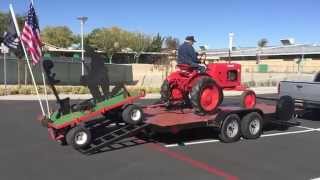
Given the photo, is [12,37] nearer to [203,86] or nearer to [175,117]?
[175,117]

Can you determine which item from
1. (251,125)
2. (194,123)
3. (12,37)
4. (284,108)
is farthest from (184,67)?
(12,37)

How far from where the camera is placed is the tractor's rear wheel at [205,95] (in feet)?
36.2

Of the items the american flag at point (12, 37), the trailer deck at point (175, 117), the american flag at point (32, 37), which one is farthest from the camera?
the american flag at point (12, 37)

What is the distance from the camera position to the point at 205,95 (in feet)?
36.6

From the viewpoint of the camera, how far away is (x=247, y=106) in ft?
39.9

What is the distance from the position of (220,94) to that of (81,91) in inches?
645

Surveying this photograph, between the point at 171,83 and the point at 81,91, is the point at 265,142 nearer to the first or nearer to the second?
the point at 171,83

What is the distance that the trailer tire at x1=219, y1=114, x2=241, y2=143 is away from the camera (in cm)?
1081

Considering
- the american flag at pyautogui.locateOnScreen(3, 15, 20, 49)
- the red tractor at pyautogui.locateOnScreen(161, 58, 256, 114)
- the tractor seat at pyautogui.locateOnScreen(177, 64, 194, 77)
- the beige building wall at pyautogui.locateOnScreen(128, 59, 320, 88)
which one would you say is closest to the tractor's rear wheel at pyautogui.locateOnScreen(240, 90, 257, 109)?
the red tractor at pyautogui.locateOnScreen(161, 58, 256, 114)

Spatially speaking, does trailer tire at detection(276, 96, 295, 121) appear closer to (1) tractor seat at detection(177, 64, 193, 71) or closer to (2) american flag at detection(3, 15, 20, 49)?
(1) tractor seat at detection(177, 64, 193, 71)

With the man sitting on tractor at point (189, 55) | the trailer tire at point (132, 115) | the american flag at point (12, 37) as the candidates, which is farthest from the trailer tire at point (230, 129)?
the american flag at point (12, 37)

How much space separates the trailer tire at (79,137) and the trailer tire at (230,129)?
3.05 meters

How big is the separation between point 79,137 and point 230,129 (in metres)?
3.50

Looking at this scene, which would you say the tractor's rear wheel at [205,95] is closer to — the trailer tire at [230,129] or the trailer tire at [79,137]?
the trailer tire at [230,129]
